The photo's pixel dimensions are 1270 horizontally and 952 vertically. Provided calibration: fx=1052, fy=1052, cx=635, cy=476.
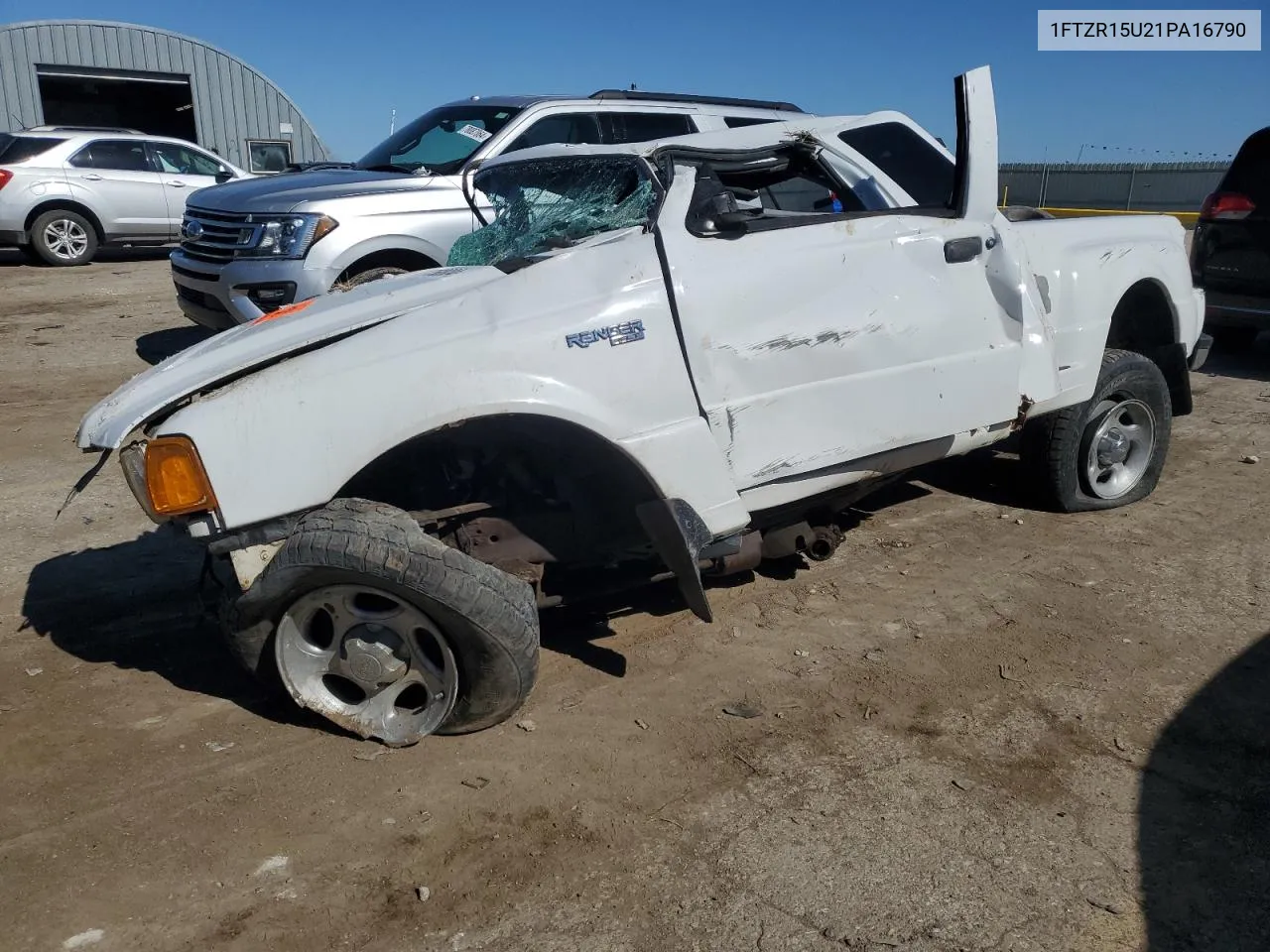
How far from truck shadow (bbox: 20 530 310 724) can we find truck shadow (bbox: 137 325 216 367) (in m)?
4.45

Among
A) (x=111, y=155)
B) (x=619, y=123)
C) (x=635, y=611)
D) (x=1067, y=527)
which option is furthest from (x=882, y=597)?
(x=111, y=155)

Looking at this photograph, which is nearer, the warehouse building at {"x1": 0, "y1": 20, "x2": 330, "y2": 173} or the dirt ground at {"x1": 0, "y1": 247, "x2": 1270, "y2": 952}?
the dirt ground at {"x1": 0, "y1": 247, "x2": 1270, "y2": 952}

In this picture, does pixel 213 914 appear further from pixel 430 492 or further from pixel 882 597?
pixel 882 597

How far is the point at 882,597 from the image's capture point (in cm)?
459

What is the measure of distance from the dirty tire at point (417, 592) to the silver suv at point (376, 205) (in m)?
4.23

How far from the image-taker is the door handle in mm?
4273

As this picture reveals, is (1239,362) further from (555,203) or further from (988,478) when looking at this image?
(555,203)

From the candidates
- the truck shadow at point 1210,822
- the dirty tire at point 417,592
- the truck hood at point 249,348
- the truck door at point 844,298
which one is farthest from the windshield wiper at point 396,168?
the truck shadow at point 1210,822

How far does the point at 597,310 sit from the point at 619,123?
5184 mm

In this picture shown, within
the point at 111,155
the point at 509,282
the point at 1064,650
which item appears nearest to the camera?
the point at 509,282

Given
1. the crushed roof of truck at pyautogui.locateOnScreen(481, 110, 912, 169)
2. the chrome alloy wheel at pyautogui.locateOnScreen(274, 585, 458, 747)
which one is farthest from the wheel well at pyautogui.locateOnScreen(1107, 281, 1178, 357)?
the chrome alloy wheel at pyautogui.locateOnScreen(274, 585, 458, 747)

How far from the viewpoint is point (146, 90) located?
29.2 meters

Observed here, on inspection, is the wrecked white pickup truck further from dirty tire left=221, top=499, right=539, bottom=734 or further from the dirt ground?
the dirt ground

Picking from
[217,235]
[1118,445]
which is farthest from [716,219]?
[217,235]
